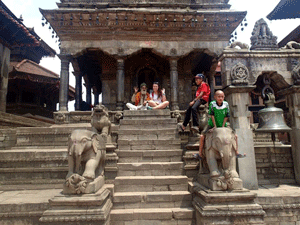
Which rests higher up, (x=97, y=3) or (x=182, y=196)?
(x=97, y=3)

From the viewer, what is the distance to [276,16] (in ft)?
50.8

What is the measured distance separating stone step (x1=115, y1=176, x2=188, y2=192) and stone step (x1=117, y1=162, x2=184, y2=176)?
0.34 meters

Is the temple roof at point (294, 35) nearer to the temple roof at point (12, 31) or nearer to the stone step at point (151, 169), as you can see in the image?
the stone step at point (151, 169)

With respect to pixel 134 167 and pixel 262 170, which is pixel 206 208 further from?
pixel 262 170

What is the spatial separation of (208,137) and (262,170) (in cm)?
391

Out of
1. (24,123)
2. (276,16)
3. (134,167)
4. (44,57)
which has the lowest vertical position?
(134,167)

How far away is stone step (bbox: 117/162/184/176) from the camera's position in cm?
545

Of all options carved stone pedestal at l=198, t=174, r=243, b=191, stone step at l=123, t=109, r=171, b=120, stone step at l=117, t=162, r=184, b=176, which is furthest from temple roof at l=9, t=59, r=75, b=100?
carved stone pedestal at l=198, t=174, r=243, b=191

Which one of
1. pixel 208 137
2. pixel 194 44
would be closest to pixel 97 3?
pixel 194 44

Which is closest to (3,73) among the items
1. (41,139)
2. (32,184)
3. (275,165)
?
(41,139)

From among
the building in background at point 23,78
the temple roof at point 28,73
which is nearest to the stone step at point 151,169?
the building in background at point 23,78

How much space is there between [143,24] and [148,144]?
24.7 feet

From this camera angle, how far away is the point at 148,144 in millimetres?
6391

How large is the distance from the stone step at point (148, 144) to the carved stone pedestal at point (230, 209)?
2.55 meters
